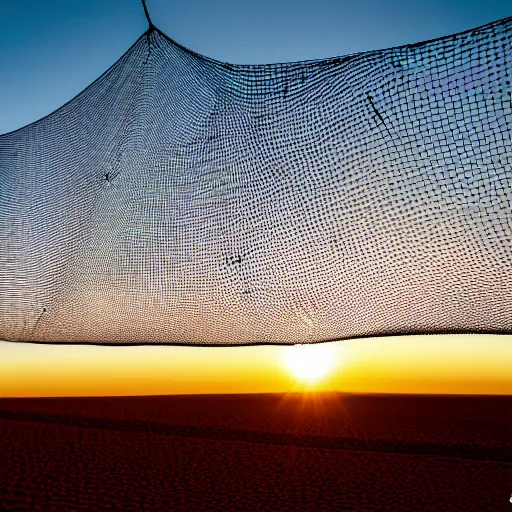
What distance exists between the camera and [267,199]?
2617 mm

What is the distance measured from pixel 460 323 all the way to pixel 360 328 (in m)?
0.54

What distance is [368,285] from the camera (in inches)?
103

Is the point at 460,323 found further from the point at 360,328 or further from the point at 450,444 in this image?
the point at 450,444

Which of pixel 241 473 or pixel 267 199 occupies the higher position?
pixel 267 199

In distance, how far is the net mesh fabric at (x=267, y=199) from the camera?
86.7 inches

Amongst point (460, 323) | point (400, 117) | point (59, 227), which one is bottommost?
point (460, 323)

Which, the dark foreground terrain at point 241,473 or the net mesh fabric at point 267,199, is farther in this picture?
the net mesh fabric at point 267,199

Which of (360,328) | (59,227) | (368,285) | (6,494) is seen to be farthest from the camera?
(59,227)

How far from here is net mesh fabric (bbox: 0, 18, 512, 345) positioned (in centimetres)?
220

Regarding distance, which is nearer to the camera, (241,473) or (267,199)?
(241,473)

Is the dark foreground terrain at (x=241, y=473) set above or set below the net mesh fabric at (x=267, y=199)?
below

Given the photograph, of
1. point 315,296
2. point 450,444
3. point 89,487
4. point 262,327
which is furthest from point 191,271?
point 450,444

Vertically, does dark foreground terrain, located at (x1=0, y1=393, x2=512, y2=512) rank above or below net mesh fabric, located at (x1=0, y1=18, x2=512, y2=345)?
below

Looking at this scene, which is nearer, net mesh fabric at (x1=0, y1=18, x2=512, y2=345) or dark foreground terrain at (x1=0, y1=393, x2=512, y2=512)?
dark foreground terrain at (x1=0, y1=393, x2=512, y2=512)
